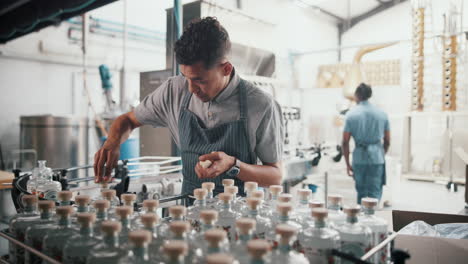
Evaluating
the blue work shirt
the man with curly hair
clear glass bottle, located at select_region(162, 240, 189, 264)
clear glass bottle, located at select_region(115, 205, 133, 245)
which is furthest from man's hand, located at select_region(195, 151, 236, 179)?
the blue work shirt

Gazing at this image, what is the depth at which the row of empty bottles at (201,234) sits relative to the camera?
2.18ft

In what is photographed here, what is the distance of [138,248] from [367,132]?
3861 millimetres

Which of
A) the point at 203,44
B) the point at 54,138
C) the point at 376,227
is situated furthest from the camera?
the point at 54,138

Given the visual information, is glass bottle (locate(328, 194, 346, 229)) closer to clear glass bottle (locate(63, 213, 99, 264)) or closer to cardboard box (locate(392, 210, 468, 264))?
cardboard box (locate(392, 210, 468, 264))

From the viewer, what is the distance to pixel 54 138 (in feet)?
16.6

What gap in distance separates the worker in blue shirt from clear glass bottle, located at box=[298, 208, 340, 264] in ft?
11.6

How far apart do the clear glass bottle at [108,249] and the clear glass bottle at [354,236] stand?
47 centimetres

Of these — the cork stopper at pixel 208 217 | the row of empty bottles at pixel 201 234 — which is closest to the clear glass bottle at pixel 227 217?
the row of empty bottles at pixel 201 234

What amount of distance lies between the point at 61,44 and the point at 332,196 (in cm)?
565

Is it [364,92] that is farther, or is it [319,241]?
[364,92]

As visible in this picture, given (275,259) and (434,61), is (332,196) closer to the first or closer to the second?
(275,259)

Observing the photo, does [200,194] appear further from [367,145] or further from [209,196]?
[367,145]

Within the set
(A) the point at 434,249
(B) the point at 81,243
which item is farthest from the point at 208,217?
(A) the point at 434,249

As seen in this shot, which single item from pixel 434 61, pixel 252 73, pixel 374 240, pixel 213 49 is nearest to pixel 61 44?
pixel 252 73
